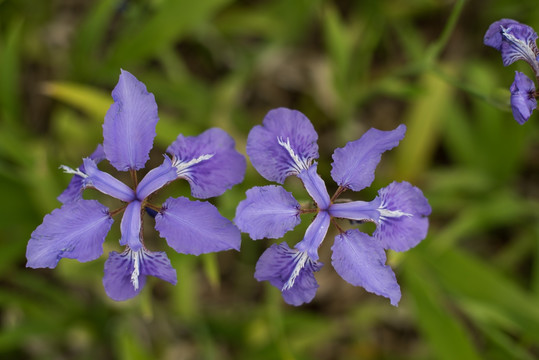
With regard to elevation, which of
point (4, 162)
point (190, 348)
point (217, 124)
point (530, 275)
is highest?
point (217, 124)

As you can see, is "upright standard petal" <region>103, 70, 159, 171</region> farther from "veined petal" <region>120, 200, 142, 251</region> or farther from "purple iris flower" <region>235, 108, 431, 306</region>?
"purple iris flower" <region>235, 108, 431, 306</region>

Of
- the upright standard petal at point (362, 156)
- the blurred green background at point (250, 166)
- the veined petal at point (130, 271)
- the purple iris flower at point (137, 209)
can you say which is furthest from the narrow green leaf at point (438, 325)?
the veined petal at point (130, 271)

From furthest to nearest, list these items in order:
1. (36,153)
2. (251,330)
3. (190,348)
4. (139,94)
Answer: (190,348), (251,330), (36,153), (139,94)

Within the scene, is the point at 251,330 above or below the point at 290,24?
below

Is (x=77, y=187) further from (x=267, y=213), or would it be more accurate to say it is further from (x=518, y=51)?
(x=518, y=51)

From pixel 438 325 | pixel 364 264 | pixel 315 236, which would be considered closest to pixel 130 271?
pixel 315 236

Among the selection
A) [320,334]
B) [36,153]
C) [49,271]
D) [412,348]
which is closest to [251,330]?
[320,334]

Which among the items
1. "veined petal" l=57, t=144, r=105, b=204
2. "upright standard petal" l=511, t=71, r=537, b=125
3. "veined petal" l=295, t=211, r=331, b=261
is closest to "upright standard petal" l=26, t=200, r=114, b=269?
"veined petal" l=57, t=144, r=105, b=204

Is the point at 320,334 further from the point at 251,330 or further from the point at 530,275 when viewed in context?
the point at 530,275
